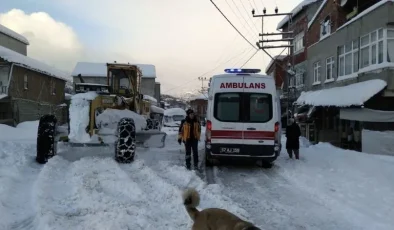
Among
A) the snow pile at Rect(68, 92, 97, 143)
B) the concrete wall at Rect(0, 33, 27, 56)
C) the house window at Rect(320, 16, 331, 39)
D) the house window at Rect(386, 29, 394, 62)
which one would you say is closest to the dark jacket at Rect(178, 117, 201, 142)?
the snow pile at Rect(68, 92, 97, 143)

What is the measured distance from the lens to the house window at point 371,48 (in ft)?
56.4

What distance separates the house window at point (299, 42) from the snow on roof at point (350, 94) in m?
10.9

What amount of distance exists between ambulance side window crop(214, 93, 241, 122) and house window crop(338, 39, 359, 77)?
34.1 feet

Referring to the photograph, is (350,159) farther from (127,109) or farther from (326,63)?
(326,63)

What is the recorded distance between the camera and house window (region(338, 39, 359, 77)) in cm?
1983

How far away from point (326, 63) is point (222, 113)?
48.4ft

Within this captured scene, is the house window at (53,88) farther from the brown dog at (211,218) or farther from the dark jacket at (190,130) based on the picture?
the brown dog at (211,218)

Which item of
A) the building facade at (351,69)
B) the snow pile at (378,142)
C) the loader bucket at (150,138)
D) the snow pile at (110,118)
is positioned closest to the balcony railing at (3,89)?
the snow pile at (110,118)

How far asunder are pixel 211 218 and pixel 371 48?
16.0 metres

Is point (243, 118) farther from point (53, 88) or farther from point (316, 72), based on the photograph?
point (53, 88)

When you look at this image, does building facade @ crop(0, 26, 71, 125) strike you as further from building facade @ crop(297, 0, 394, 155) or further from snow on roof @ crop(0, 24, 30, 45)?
building facade @ crop(297, 0, 394, 155)

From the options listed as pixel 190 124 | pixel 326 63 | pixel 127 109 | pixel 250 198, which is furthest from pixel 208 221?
pixel 326 63

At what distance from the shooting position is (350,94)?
1808 cm

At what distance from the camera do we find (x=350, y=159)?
13.4 metres
